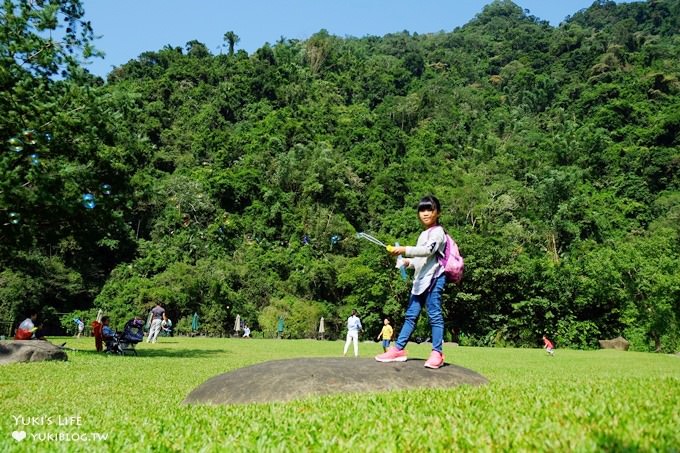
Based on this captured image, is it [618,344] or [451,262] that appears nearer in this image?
[451,262]

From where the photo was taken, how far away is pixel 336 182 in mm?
76375

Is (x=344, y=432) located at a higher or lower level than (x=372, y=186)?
lower

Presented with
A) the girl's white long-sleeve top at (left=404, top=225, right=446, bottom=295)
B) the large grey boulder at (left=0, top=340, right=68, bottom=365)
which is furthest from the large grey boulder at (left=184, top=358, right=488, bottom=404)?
the large grey boulder at (left=0, top=340, right=68, bottom=365)

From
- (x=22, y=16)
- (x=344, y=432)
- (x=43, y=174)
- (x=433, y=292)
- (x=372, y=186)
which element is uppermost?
(x=372, y=186)

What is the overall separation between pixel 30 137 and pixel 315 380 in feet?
49.5

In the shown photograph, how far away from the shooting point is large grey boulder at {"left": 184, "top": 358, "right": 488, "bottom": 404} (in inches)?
249

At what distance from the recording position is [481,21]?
188m

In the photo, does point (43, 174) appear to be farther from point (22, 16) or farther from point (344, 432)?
point (344, 432)

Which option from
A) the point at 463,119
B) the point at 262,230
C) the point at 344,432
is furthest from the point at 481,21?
the point at 344,432

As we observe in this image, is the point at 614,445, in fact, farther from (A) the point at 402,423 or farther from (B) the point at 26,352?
(B) the point at 26,352

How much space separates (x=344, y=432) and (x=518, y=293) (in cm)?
4589

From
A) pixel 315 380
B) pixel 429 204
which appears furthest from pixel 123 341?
pixel 429 204

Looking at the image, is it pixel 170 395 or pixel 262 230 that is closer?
pixel 170 395

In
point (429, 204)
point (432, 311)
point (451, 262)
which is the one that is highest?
point (429, 204)
